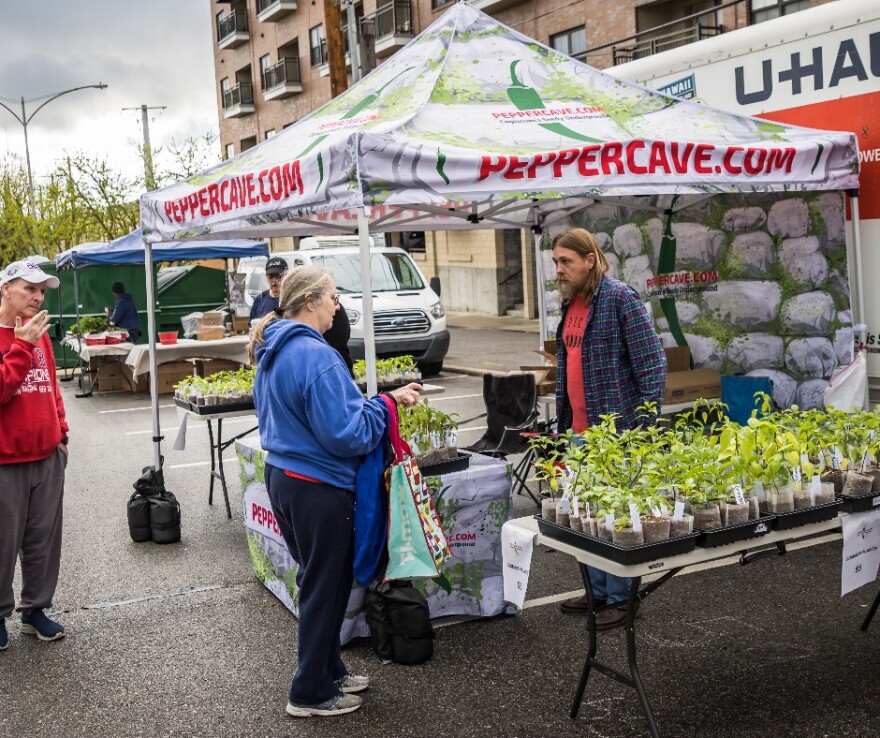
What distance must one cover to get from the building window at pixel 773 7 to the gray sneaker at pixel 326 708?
17.2 metres

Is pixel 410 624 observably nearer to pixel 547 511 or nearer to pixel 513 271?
pixel 547 511

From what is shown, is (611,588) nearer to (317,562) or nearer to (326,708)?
(326,708)

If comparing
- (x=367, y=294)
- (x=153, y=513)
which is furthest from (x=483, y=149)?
(x=153, y=513)

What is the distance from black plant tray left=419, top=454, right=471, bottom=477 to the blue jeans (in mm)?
895

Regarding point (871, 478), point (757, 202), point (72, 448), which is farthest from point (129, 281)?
point (871, 478)

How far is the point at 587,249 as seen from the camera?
5.11m

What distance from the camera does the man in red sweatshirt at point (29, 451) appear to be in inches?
199

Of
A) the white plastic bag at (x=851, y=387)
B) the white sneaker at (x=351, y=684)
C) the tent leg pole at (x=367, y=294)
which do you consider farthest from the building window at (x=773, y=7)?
the white sneaker at (x=351, y=684)

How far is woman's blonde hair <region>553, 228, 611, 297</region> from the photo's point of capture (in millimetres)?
5094

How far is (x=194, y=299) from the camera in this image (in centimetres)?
2158

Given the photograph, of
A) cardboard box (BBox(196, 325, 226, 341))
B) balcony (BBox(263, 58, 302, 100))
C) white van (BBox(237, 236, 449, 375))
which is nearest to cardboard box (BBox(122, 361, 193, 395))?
cardboard box (BBox(196, 325, 226, 341))

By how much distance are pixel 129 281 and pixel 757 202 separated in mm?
16180

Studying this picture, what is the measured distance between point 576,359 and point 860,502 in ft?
5.50

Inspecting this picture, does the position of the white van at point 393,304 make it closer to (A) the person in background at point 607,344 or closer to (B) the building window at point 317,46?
(A) the person in background at point 607,344
